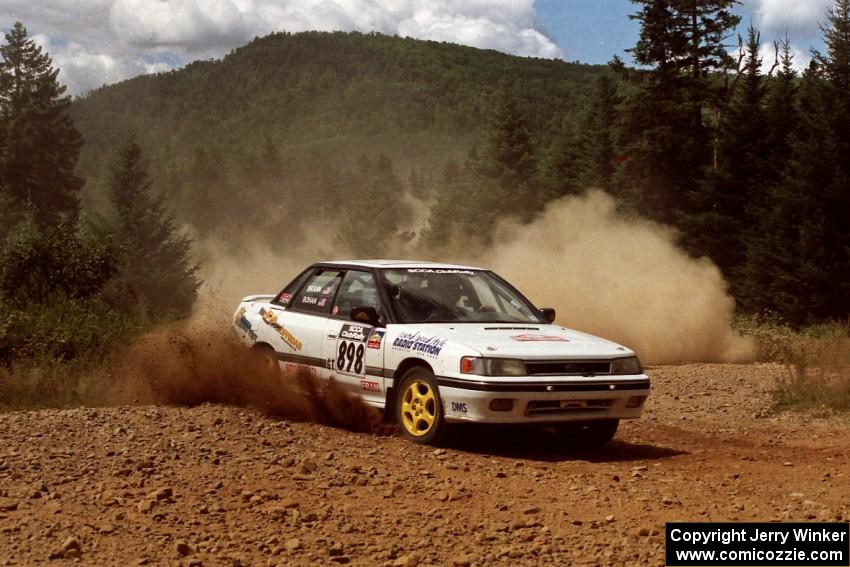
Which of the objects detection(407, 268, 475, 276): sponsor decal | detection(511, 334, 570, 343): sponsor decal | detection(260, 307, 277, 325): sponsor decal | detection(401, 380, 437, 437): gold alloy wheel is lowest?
detection(401, 380, 437, 437): gold alloy wheel

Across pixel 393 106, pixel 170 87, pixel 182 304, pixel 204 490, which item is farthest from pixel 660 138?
pixel 170 87

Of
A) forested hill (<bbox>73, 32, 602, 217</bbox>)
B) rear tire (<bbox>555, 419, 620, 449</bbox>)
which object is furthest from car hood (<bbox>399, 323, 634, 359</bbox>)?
forested hill (<bbox>73, 32, 602, 217</bbox>)

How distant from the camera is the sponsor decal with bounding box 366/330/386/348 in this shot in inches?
351

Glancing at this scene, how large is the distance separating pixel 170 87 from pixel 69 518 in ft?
625

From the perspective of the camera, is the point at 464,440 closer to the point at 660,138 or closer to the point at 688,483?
the point at 688,483

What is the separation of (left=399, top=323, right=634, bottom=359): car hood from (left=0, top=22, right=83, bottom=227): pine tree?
174 feet

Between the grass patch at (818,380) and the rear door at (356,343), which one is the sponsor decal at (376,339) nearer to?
the rear door at (356,343)

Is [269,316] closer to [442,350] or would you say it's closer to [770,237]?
[442,350]

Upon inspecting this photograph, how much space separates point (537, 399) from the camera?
809 cm

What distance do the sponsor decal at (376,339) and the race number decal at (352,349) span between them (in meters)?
0.06

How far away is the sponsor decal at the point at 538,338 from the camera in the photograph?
8516 millimetres

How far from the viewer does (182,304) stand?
53594 millimetres

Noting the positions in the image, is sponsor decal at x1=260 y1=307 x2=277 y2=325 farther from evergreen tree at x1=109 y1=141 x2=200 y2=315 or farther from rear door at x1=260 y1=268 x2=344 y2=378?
evergreen tree at x1=109 y1=141 x2=200 y2=315

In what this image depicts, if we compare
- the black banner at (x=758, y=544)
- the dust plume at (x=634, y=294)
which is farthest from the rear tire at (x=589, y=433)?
the dust plume at (x=634, y=294)
